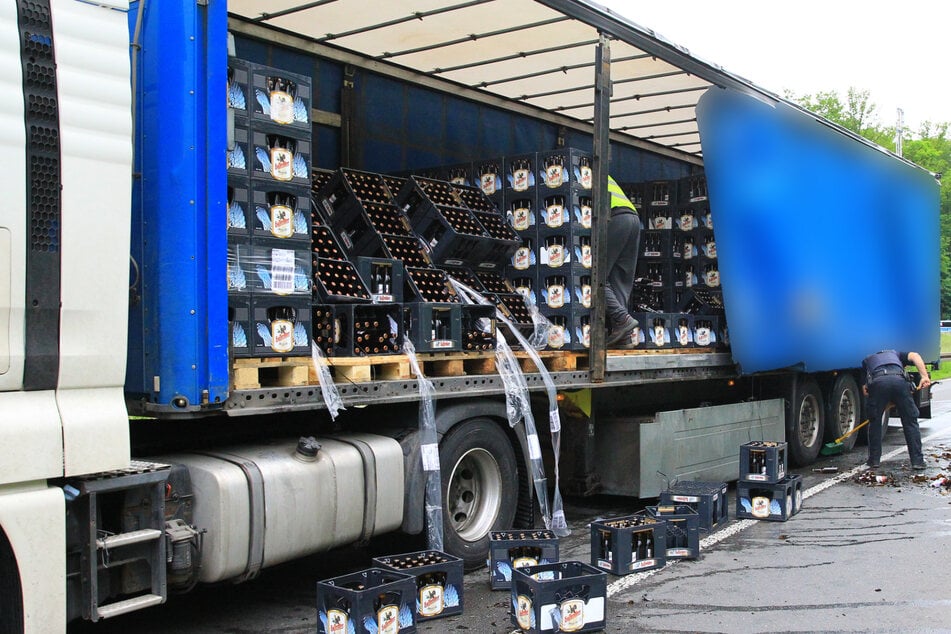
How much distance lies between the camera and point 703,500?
7.88 m

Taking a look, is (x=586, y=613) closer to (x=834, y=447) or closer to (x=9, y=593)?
(x=9, y=593)

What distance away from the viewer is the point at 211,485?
498 centimetres

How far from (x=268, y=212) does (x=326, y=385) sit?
1058 mm

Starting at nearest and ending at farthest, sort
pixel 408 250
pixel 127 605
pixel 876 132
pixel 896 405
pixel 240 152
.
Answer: pixel 127 605
pixel 240 152
pixel 408 250
pixel 896 405
pixel 876 132

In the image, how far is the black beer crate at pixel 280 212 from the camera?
545cm

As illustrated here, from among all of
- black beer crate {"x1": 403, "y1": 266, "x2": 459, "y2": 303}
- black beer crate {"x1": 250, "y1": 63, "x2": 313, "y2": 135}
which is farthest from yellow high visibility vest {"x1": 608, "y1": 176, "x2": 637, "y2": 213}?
black beer crate {"x1": 250, "y1": 63, "x2": 313, "y2": 135}

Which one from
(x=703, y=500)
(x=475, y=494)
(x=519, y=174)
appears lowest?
(x=703, y=500)

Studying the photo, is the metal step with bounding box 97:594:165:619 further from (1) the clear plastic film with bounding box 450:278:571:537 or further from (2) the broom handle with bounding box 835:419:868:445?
(2) the broom handle with bounding box 835:419:868:445

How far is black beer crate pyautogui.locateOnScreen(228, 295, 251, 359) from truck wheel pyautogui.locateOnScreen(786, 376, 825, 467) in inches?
308

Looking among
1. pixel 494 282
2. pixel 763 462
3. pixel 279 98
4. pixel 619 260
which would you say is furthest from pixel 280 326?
pixel 763 462

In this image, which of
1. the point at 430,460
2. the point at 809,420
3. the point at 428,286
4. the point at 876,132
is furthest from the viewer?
the point at 876,132

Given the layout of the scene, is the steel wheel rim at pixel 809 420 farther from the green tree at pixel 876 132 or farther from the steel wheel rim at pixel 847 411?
the green tree at pixel 876 132

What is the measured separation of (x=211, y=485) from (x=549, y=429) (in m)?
3.63

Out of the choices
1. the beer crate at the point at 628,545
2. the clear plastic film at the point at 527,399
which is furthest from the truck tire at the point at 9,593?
the beer crate at the point at 628,545
